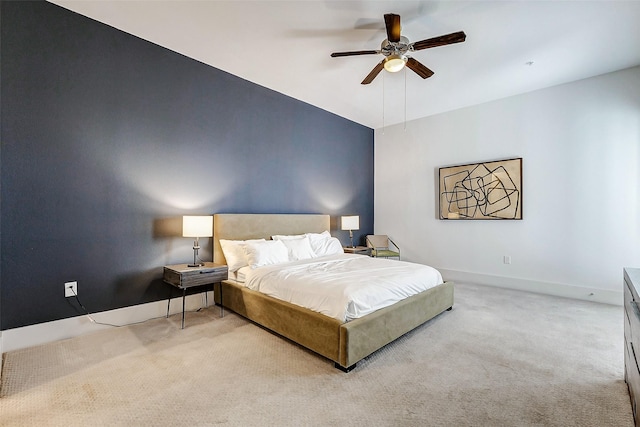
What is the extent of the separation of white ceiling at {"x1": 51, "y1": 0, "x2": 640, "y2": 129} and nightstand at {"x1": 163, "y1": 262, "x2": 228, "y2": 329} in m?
2.52

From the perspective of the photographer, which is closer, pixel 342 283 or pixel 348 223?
pixel 342 283

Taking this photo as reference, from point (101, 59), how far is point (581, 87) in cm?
597

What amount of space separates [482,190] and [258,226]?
148 inches

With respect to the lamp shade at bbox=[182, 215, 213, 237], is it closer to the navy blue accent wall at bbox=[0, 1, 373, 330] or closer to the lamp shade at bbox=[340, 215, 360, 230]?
the navy blue accent wall at bbox=[0, 1, 373, 330]

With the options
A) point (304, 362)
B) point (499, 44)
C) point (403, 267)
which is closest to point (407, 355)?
point (304, 362)

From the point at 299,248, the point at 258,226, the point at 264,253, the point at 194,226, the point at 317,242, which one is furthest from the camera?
the point at 317,242

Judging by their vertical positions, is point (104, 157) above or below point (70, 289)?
above

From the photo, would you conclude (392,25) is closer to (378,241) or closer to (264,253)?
(264,253)

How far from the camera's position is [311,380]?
6.64ft

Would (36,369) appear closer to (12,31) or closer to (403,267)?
(12,31)

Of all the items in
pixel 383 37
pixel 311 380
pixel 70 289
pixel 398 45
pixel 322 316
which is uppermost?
pixel 383 37

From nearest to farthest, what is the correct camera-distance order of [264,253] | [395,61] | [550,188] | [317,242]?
[395,61], [264,253], [550,188], [317,242]

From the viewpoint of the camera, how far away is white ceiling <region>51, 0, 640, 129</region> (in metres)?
2.62

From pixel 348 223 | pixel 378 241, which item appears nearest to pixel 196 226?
pixel 348 223
